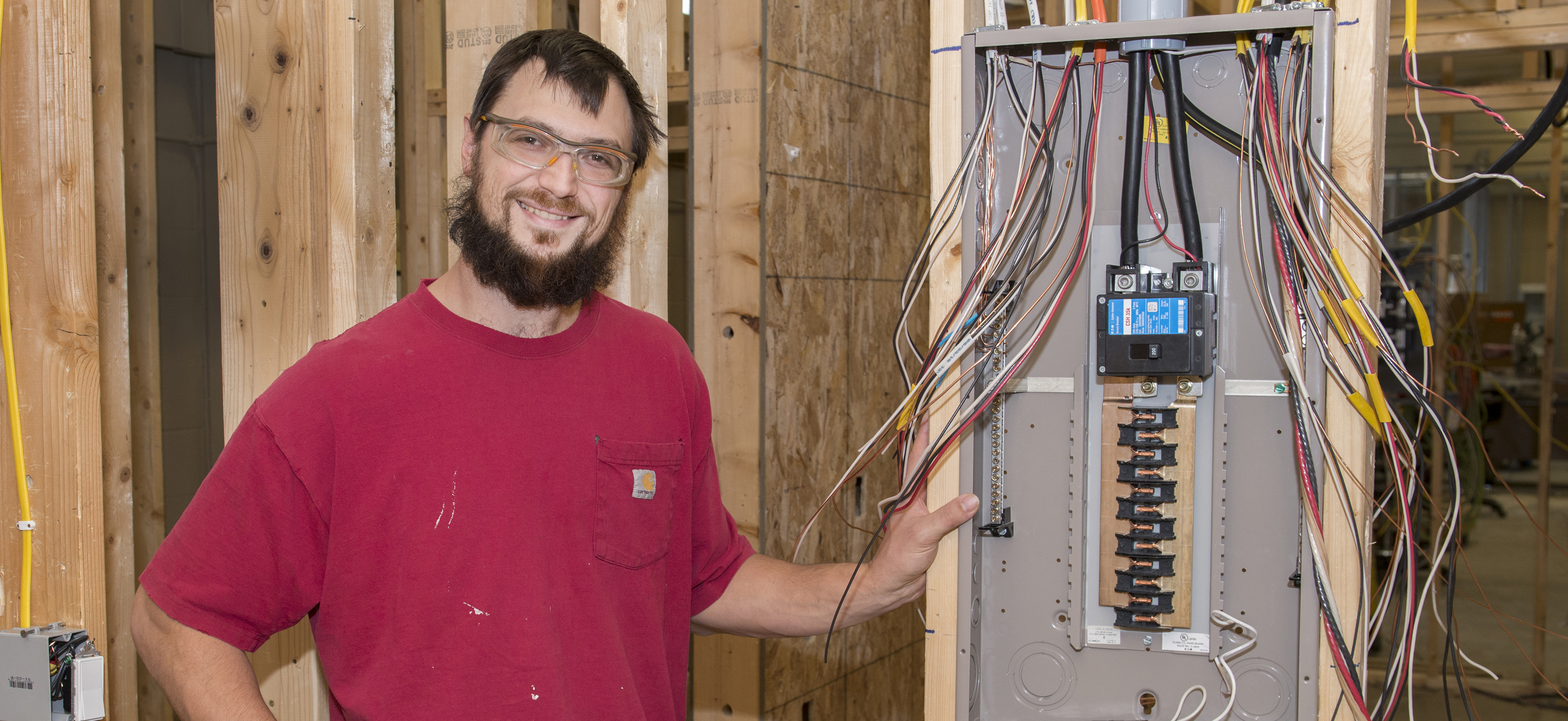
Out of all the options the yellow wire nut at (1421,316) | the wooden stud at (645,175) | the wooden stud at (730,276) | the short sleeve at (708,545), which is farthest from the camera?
the wooden stud at (730,276)

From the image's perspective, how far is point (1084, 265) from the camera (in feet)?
4.23

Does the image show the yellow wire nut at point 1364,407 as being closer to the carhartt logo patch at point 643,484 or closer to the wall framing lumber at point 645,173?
the carhartt logo patch at point 643,484

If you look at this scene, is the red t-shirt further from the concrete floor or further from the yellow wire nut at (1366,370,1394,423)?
the concrete floor

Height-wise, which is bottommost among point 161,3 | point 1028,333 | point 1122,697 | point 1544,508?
point 1544,508

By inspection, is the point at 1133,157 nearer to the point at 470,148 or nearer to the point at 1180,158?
the point at 1180,158

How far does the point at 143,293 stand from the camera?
9.50 ft

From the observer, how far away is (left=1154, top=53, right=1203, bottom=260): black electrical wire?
1.22 meters

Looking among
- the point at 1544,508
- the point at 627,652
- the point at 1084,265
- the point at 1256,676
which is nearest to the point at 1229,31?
the point at 1084,265

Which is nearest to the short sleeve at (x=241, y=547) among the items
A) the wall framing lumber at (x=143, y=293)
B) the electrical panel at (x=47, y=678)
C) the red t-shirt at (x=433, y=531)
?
the red t-shirt at (x=433, y=531)

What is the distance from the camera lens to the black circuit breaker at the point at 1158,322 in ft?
3.94

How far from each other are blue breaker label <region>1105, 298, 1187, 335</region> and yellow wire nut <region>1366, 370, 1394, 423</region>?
0.20 m

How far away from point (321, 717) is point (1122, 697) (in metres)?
1.31

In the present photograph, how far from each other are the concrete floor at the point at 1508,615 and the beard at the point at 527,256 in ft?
6.66

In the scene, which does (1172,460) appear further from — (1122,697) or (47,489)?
(47,489)
